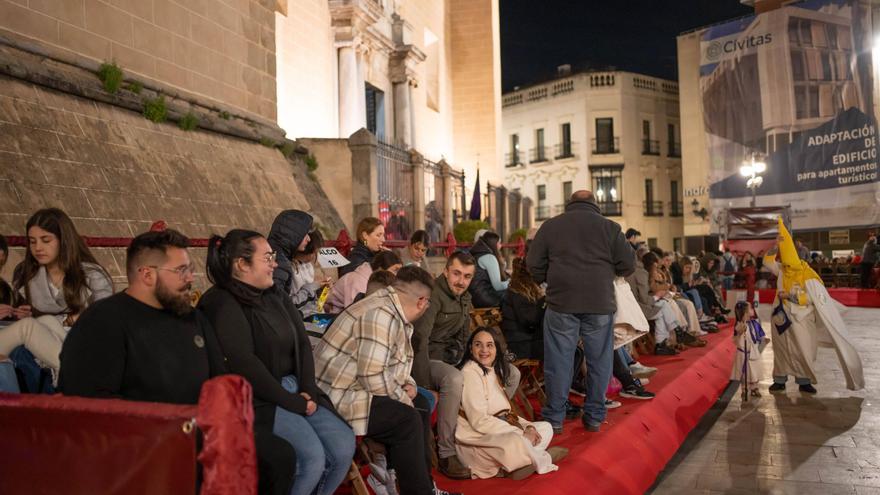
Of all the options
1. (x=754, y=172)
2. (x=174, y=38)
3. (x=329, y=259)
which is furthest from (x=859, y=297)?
(x=174, y=38)

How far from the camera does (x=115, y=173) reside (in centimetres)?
775

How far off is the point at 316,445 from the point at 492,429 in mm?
1674

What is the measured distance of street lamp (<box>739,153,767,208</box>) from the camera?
27312 millimetres

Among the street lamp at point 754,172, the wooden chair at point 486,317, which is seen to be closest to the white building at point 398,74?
the street lamp at point 754,172

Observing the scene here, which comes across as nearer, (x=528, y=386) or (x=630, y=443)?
(x=630, y=443)

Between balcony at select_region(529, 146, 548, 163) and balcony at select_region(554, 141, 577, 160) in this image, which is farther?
balcony at select_region(529, 146, 548, 163)

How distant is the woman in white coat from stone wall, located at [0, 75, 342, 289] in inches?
147

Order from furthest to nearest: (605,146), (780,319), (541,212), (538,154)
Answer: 1. (541,212)
2. (538,154)
3. (605,146)
4. (780,319)

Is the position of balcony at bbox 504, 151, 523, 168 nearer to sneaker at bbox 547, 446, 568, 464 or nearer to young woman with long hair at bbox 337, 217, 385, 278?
young woman with long hair at bbox 337, 217, 385, 278

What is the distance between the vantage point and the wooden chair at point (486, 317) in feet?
21.0

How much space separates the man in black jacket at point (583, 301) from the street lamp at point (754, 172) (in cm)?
2375

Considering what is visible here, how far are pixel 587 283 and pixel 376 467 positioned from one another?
7.68ft

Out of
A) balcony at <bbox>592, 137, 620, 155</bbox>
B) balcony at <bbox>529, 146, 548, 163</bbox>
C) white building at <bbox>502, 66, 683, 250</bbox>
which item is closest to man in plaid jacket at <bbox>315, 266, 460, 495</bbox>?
white building at <bbox>502, 66, 683, 250</bbox>

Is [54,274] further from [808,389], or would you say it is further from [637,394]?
[808,389]
